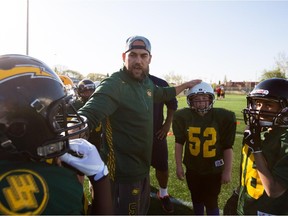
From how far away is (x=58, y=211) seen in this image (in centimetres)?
117

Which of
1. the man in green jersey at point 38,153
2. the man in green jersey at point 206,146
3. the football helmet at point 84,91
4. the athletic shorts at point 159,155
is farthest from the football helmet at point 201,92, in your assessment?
the football helmet at point 84,91

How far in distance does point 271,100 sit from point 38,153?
190 centimetres

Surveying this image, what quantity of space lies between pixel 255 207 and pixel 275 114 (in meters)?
0.78

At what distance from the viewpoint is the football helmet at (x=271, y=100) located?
2186mm

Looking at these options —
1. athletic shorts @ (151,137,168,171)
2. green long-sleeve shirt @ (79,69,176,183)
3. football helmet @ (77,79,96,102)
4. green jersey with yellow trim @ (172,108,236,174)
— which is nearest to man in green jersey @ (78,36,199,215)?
green long-sleeve shirt @ (79,69,176,183)

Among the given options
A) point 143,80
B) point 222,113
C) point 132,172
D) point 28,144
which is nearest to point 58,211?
point 28,144

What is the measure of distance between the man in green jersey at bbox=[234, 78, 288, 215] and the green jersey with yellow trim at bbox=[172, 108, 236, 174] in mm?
734

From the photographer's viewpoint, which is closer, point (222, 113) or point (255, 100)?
point (255, 100)

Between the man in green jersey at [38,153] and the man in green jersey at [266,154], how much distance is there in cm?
123

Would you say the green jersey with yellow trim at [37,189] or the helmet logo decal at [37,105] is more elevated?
the helmet logo decal at [37,105]

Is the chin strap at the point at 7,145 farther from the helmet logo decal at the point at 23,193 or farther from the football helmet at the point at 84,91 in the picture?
the football helmet at the point at 84,91

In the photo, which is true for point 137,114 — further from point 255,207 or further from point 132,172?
point 255,207

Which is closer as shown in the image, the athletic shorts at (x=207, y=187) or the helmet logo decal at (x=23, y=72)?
the helmet logo decal at (x=23, y=72)

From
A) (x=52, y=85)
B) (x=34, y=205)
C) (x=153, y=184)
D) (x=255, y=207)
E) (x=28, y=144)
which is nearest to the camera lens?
(x=34, y=205)
